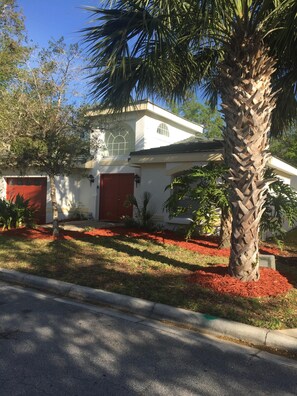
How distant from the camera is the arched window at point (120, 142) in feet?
55.4

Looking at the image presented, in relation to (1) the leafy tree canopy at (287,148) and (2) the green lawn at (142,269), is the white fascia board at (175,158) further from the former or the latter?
(1) the leafy tree canopy at (287,148)

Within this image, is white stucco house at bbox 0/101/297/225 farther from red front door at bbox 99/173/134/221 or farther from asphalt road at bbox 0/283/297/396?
asphalt road at bbox 0/283/297/396

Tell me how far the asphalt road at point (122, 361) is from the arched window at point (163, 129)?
1317 cm

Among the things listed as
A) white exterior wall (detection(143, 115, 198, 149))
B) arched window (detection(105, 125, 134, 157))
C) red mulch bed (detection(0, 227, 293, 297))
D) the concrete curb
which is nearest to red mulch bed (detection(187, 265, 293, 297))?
red mulch bed (detection(0, 227, 293, 297))

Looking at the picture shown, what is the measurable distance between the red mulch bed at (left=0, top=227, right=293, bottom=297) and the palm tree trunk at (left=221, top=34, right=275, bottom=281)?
0.28 metres

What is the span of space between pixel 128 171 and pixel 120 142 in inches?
62.3

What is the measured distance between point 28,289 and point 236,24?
5693 millimetres

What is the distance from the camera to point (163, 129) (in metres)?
17.9

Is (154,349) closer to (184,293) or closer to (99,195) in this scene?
(184,293)

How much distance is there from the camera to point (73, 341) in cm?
442

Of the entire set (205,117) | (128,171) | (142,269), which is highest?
(205,117)

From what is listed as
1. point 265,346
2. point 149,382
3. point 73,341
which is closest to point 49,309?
point 73,341

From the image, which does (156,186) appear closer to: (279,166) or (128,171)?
(128,171)

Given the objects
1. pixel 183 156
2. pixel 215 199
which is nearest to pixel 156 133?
pixel 183 156
